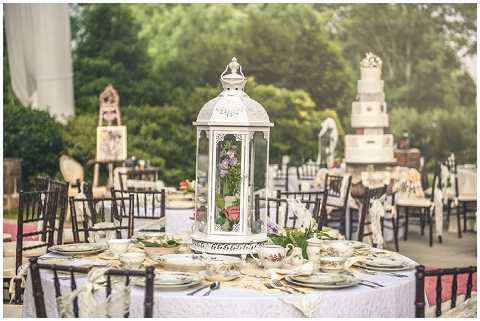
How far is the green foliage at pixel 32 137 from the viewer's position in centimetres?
1235

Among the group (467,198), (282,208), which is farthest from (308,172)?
(282,208)

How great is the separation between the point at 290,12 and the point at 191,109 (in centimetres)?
318

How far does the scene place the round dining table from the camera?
3.12 m

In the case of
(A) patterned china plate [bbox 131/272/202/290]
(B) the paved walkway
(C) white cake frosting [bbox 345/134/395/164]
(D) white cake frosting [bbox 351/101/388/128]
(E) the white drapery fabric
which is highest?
(E) the white drapery fabric

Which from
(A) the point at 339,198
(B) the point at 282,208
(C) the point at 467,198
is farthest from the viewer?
(C) the point at 467,198

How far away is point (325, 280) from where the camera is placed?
334 cm

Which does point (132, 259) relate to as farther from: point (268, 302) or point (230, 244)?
point (268, 302)

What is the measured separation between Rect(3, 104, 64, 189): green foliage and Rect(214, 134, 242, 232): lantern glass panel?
8822 millimetres

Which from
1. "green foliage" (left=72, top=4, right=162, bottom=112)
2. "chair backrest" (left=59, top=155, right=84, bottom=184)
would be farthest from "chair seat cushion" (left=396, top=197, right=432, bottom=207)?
"green foliage" (left=72, top=4, right=162, bottom=112)

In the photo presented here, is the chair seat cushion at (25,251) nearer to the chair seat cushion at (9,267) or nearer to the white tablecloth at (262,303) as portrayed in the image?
the chair seat cushion at (9,267)

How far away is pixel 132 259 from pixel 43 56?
10.2 m

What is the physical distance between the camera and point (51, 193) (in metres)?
5.44

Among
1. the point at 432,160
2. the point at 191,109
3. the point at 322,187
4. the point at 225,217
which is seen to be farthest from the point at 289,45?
the point at 225,217

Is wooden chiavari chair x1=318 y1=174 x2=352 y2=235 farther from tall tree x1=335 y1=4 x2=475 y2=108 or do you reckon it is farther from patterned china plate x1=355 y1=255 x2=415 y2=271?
tall tree x1=335 y1=4 x2=475 y2=108
